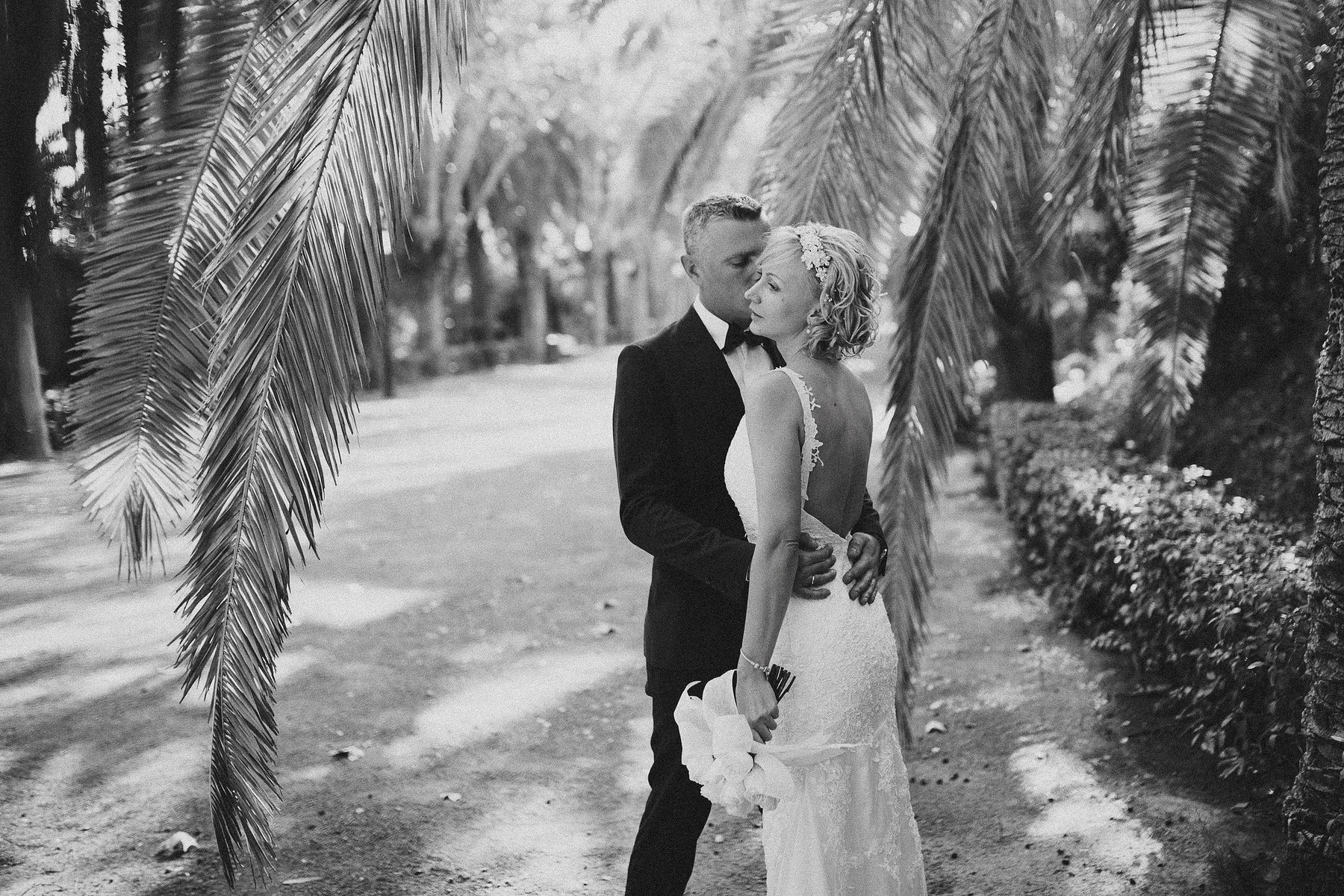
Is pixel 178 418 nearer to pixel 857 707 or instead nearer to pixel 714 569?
pixel 714 569

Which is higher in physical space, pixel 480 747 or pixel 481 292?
pixel 481 292

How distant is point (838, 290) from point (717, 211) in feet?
1.78

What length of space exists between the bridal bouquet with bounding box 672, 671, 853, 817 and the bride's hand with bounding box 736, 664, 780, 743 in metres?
0.02

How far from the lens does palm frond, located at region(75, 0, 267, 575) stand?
355 cm

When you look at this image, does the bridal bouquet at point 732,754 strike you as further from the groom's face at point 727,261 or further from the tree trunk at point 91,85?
the tree trunk at point 91,85

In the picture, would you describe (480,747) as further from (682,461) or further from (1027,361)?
(1027,361)

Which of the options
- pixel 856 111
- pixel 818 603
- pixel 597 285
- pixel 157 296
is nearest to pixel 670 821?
pixel 818 603

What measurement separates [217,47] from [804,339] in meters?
2.00

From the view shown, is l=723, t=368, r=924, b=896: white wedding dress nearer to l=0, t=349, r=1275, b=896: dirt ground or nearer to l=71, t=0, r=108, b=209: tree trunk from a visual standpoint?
l=0, t=349, r=1275, b=896: dirt ground

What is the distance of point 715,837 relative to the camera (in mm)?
4652

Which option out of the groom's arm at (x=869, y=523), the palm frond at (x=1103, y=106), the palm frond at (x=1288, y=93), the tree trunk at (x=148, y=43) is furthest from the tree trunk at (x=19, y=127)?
the palm frond at (x=1288, y=93)

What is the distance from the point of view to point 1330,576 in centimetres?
367

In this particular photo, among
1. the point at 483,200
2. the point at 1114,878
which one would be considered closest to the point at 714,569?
the point at 1114,878

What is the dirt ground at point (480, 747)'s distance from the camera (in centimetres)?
425
